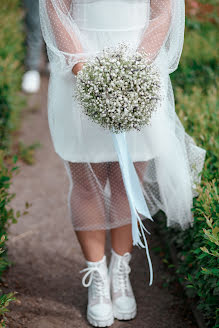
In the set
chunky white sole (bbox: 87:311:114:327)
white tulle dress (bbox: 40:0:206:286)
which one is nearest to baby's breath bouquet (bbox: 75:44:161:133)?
white tulle dress (bbox: 40:0:206:286)

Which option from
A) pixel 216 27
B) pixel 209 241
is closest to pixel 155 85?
pixel 209 241

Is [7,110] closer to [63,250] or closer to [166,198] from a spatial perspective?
[63,250]

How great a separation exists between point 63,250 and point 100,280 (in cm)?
76

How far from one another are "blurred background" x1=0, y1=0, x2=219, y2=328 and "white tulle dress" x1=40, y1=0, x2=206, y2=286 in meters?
0.18

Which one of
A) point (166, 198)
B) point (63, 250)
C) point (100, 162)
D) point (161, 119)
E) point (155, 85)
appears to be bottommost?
point (63, 250)

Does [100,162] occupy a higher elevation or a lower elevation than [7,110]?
higher

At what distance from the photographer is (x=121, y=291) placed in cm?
266

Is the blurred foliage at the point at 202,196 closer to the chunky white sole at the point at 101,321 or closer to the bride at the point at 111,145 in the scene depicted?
the bride at the point at 111,145

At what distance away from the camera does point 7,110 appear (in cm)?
423

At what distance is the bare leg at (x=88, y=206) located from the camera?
8.08ft

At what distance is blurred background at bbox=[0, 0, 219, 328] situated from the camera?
2461mm

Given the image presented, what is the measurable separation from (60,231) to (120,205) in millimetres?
1099

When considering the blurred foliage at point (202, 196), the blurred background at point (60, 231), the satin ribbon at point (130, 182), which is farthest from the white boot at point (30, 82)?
the satin ribbon at point (130, 182)

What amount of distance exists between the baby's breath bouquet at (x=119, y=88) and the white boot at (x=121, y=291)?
39.4 inches
